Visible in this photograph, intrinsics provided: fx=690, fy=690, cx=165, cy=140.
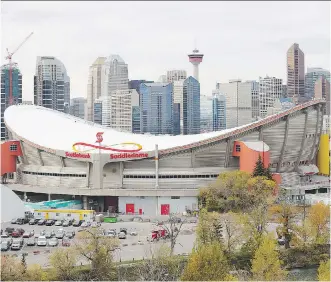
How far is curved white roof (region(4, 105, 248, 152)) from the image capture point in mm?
31500

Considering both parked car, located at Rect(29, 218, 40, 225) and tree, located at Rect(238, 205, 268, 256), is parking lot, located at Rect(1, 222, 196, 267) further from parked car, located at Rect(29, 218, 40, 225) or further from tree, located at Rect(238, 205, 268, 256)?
tree, located at Rect(238, 205, 268, 256)

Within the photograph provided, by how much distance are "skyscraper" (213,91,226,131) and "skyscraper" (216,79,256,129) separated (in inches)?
25.1

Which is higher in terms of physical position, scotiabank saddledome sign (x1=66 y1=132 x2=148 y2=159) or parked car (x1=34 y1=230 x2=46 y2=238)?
scotiabank saddledome sign (x1=66 y1=132 x2=148 y2=159)

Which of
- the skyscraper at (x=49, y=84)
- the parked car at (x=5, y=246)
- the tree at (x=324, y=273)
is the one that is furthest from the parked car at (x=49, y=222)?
the skyscraper at (x=49, y=84)

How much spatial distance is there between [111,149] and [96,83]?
68999mm

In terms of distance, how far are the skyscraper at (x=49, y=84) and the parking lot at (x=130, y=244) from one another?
5950cm

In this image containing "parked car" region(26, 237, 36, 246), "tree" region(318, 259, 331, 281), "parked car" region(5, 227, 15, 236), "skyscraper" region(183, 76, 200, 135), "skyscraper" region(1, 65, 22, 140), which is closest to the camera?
"tree" region(318, 259, 331, 281)

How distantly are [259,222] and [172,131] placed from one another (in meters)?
62.7

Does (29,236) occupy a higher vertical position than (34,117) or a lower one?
lower

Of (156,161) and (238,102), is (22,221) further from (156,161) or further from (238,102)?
(238,102)

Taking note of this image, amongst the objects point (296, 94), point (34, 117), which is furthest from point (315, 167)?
point (296, 94)

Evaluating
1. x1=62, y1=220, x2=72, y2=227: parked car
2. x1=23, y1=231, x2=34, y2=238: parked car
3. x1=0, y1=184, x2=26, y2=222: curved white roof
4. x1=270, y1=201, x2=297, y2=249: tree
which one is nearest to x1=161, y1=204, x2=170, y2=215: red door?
x1=62, y1=220, x2=72, y2=227: parked car

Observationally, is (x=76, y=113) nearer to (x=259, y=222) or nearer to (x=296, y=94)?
(x=296, y=94)

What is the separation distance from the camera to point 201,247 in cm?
1822
